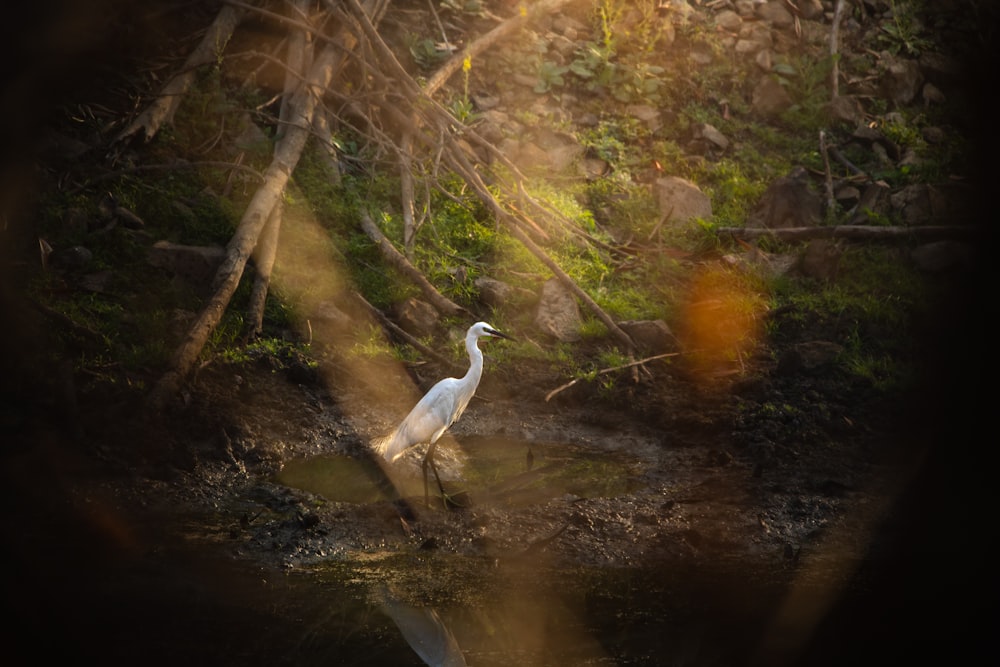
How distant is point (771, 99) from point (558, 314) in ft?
16.0

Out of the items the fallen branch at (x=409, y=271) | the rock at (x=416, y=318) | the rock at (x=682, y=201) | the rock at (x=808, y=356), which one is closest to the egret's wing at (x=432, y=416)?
the rock at (x=416, y=318)

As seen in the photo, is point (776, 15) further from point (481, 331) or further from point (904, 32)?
point (481, 331)

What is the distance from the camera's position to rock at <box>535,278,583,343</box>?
744 centimetres

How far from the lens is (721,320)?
24.4ft

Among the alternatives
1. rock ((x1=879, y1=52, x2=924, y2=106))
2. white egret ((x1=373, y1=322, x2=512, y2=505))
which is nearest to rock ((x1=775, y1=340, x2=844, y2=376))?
white egret ((x1=373, y1=322, x2=512, y2=505))

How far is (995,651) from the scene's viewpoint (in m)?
4.44

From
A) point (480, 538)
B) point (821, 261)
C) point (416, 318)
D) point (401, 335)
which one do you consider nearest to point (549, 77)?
point (821, 261)

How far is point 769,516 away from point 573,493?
4.06 feet

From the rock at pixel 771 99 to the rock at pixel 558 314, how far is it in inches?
177

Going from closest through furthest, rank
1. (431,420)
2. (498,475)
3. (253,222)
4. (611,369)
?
(431,420) → (498,475) → (611,369) → (253,222)

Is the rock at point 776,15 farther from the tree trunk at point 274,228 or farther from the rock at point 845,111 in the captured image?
the tree trunk at point 274,228

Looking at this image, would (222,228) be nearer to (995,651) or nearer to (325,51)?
(325,51)

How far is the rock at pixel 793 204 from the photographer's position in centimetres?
859

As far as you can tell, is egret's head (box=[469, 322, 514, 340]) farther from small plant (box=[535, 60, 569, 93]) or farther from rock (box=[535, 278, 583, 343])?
small plant (box=[535, 60, 569, 93])
